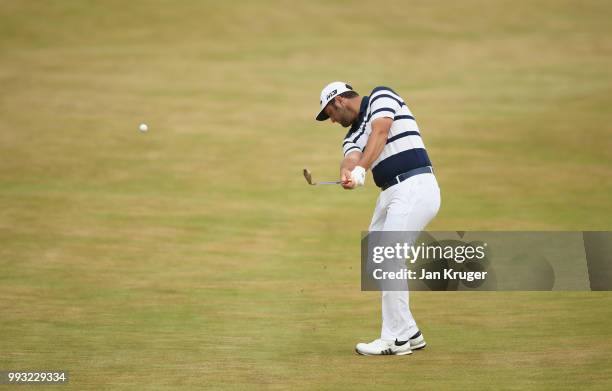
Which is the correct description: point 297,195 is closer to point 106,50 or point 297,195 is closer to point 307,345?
point 307,345

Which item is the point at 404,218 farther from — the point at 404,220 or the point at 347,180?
the point at 347,180

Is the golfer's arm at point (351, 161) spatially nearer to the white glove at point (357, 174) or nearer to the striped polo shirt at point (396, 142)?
the striped polo shirt at point (396, 142)

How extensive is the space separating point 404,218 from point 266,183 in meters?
11.2

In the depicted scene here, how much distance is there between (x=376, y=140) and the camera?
10.2 meters

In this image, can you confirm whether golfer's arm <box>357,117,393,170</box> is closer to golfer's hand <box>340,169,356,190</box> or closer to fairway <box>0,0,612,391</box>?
golfer's hand <box>340,169,356,190</box>

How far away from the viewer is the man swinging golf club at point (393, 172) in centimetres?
1034

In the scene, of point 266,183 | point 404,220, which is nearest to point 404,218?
point 404,220

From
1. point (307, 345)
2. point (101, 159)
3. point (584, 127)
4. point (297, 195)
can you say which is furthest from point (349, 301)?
point (584, 127)

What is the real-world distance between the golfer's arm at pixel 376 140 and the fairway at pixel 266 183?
2090 millimetres

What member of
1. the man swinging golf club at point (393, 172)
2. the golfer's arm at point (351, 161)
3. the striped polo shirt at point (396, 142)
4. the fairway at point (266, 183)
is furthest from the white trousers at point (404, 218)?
the golfer's arm at point (351, 161)

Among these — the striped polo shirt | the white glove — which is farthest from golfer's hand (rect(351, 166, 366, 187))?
the striped polo shirt

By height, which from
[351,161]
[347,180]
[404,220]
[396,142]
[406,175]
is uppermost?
[396,142]

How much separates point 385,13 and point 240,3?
546 cm

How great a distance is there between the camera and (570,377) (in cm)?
946
